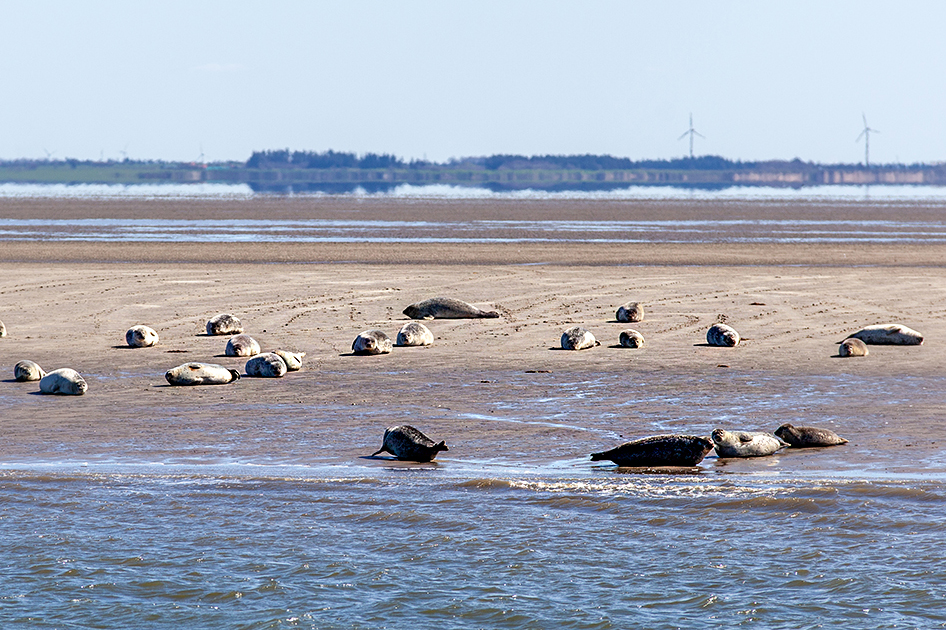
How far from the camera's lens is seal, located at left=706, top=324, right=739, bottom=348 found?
57.9 ft

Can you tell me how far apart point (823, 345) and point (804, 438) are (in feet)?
24.2

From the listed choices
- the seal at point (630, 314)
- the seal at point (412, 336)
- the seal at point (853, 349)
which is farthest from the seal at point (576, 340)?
the seal at point (853, 349)

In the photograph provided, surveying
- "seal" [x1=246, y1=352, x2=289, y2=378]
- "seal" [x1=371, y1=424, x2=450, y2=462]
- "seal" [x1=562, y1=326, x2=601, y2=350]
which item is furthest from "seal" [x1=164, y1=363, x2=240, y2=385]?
"seal" [x1=562, y1=326, x2=601, y2=350]

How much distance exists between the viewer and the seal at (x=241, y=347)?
655 inches

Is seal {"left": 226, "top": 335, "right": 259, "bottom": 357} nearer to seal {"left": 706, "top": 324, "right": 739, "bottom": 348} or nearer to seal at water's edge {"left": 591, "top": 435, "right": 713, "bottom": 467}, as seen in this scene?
seal {"left": 706, "top": 324, "right": 739, "bottom": 348}

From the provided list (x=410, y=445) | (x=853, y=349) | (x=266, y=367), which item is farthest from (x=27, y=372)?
(x=853, y=349)

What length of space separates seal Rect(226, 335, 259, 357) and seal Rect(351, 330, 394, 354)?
55.7 inches

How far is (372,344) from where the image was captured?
16.8m

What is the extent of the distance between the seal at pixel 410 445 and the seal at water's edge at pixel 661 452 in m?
1.38

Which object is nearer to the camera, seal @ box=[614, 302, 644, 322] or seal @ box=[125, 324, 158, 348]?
seal @ box=[125, 324, 158, 348]

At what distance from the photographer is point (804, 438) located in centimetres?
1088

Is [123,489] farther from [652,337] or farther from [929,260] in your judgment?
[929,260]

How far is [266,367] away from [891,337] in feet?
30.1

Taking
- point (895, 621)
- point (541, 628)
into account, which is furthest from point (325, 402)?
point (895, 621)
